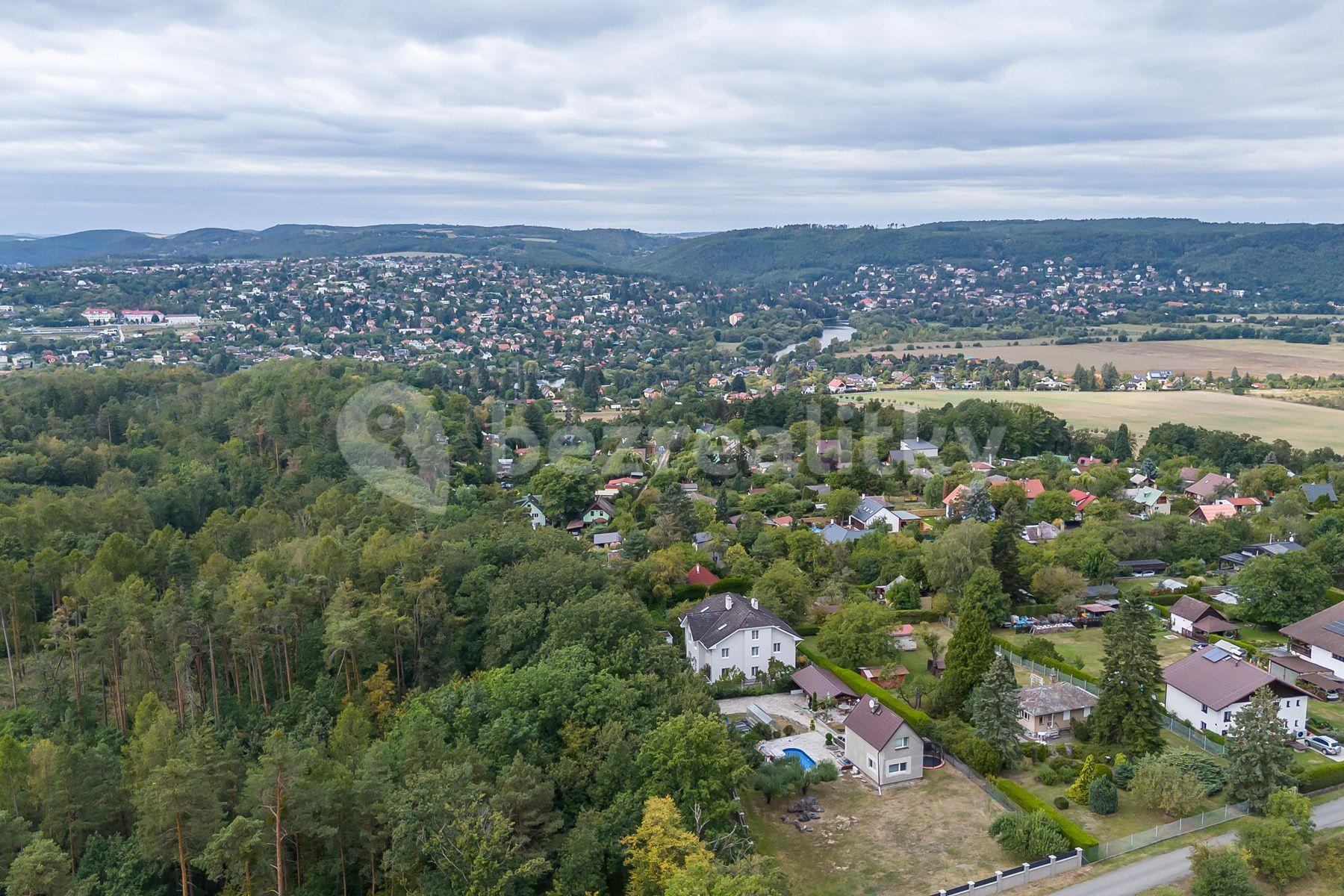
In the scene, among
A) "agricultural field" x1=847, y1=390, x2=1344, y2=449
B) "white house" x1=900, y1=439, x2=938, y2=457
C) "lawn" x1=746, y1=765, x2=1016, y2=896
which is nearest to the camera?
"lawn" x1=746, y1=765, x2=1016, y2=896

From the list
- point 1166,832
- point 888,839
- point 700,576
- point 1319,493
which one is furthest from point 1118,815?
point 1319,493

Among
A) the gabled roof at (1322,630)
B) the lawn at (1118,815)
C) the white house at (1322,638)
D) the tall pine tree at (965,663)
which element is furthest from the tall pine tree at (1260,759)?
the gabled roof at (1322,630)

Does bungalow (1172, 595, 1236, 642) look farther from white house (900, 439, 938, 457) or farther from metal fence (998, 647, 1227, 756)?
white house (900, 439, 938, 457)

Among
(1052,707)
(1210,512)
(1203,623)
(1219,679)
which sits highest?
(1219,679)

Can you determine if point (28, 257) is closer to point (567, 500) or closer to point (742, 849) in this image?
point (567, 500)

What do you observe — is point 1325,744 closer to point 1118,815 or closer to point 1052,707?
point 1052,707

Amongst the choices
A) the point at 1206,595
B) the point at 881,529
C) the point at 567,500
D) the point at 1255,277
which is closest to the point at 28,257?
the point at 567,500

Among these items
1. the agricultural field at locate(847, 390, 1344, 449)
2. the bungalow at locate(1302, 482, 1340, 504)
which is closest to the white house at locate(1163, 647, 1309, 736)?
Result: the bungalow at locate(1302, 482, 1340, 504)

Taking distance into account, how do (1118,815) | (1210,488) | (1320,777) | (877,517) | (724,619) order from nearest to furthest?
(1118,815)
(1320,777)
(724,619)
(877,517)
(1210,488)
